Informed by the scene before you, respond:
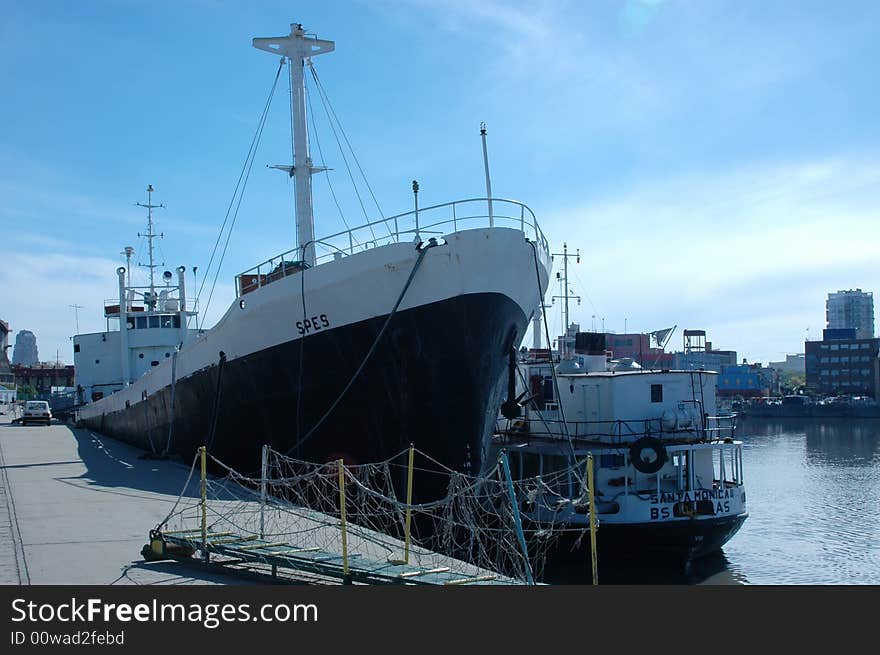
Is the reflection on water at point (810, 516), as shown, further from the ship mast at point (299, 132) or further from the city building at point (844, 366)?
the city building at point (844, 366)

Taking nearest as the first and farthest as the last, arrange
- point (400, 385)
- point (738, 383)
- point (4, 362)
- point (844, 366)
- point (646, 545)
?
1. point (400, 385)
2. point (646, 545)
3. point (738, 383)
4. point (844, 366)
5. point (4, 362)

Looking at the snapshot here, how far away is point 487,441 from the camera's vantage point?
14.9 metres

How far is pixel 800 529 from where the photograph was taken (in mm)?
24672

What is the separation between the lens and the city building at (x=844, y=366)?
108812 millimetres

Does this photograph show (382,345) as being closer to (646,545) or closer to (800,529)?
(646,545)

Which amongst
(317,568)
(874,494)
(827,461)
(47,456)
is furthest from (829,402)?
(317,568)

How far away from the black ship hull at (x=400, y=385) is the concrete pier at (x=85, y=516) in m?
2.50

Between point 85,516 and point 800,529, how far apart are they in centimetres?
2065

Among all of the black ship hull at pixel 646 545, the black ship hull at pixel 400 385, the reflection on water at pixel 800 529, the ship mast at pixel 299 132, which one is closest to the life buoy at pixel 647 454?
the black ship hull at pixel 646 545

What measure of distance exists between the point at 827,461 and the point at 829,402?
165 feet

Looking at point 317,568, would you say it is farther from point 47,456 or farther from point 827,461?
point 827,461

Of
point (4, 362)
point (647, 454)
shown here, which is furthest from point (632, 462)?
point (4, 362)

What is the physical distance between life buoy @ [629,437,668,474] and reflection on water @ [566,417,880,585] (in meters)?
2.23

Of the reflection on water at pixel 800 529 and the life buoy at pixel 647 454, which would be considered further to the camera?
the reflection on water at pixel 800 529
